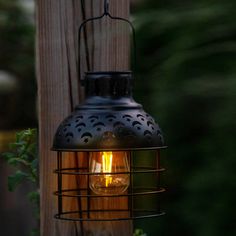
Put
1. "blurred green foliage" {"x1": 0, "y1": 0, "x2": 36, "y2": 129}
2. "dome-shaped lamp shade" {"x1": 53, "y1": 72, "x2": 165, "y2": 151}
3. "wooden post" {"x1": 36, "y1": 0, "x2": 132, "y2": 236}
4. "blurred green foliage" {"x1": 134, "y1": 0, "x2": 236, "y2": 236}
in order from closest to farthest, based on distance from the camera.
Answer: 1. "dome-shaped lamp shade" {"x1": 53, "y1": 72, "x2": 165, "y2": 151}
2. "wooden post" {"x1": 36, "y1": 0, "x2": 132, "y2": 236}
3. "blurred green foliage" {"x1": 134, "y1": 0, "x2": 236, "y2": 236}
4. "blurred green foliage" {"x1": 0, "y1": 0, "x2": 36, "y2": 129}

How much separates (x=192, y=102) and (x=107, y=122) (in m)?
0.93

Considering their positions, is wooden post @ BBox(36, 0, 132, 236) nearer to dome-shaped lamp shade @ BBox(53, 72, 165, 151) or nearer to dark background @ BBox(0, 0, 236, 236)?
dome-shaped lamp shade @ BBox(53, 72, 165, 151)

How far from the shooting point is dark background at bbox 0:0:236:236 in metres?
3.80

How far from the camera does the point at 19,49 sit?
7.24m

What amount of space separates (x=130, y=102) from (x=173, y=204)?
3.79ft

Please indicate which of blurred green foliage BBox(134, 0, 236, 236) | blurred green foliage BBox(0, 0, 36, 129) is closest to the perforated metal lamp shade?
blurred green foliage BBox(134, 0, 236, 236)

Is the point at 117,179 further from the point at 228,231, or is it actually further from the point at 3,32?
the point at 3,32

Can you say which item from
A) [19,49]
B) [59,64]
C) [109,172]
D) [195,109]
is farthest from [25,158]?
[19,49]

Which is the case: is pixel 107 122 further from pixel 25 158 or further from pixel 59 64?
pixel 25 158

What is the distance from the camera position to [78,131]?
299 cm

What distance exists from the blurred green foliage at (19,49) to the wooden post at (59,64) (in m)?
3.63

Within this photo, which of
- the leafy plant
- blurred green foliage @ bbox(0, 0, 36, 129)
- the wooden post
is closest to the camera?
the wooden post

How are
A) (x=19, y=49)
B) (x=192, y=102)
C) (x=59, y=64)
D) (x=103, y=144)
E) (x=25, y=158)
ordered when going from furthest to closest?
(x=19, y=49) → (x=25, y=158) → (x=192, y=102) → (x=59, y=64) → (x=103, y=144)

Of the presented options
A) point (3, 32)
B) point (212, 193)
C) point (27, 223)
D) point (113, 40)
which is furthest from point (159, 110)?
point (27, 223)
